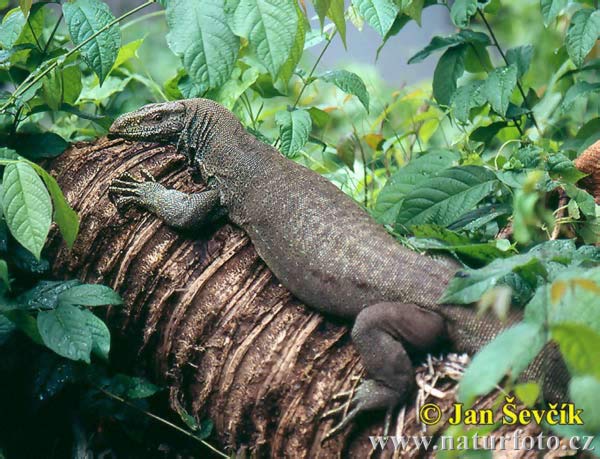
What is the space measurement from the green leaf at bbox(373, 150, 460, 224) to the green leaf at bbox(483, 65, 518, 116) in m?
0.29

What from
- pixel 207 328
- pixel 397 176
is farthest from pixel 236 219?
pixel 397 176

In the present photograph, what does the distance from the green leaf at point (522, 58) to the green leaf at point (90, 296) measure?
2218 millimetres

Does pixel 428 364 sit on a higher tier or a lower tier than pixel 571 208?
lower

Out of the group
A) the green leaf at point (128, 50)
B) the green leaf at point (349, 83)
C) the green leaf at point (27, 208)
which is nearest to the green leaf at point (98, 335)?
the green leaf at point (27, 208)

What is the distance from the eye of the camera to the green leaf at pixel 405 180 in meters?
3.55

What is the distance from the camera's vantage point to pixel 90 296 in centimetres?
278

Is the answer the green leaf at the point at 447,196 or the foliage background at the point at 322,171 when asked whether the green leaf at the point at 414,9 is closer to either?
the foliage background at the point at 322,171

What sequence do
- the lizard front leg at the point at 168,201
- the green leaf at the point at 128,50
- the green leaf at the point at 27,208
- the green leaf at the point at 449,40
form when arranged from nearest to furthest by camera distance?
the green leaf at the point at 27,208
the lizard front leg at the point at 168,201
the green leaf at the point at 449,40
the green leaf at the point at 128,50

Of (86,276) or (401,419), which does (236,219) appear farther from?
(401,419)

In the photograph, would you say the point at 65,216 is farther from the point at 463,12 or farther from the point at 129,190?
the point at 463,12

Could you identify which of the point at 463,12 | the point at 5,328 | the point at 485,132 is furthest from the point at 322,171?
the point at 5,328

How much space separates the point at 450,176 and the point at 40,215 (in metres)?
1.74

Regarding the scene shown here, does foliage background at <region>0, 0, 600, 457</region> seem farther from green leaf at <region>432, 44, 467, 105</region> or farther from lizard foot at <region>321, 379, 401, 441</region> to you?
lizard foot at <region>321, 379, 401, 441</region>

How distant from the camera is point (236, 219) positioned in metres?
3.28
